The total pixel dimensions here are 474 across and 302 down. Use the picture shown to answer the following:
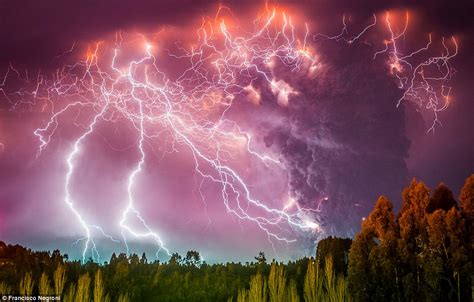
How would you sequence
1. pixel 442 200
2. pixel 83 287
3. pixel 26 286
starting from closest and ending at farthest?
pixel 83 287, pixel 26 286, pixel 442 200

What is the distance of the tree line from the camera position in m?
8.90

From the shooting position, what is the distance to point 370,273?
9.66 m

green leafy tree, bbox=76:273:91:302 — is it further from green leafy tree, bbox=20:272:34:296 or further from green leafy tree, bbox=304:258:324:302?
green leafy tree, bbox=304:258:324:302

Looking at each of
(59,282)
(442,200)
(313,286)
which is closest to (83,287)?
(59,282)

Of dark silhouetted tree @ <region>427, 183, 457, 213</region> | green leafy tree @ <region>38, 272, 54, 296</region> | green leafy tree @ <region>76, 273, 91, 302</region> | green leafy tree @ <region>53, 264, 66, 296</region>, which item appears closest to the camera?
green leafy tree @ <region>76, 273, 91, 302</region>

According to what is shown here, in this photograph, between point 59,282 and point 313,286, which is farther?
point 59,282

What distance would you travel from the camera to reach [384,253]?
957cm

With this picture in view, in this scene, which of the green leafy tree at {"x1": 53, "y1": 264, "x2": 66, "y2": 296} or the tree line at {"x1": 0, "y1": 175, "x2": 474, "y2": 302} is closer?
the tree line at {"x1": 0, "y1": 175, "x2": 474, "y2": 302}

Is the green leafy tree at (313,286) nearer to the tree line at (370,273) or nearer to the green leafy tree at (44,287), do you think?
the tree line at (370,273)

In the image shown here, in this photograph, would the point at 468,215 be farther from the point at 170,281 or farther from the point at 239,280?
the point at 170,281

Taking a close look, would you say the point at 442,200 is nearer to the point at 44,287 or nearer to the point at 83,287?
the point at 83,287

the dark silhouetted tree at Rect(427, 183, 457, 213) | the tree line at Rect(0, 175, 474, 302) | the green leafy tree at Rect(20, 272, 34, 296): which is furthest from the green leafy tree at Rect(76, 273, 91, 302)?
the dark silhouetted tree at Rect(427, 183, 457, 213)

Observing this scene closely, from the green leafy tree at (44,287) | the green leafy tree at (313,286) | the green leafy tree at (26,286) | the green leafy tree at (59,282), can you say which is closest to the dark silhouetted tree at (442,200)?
the green leafy tree at (313,286)

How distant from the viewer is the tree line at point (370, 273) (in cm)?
890
